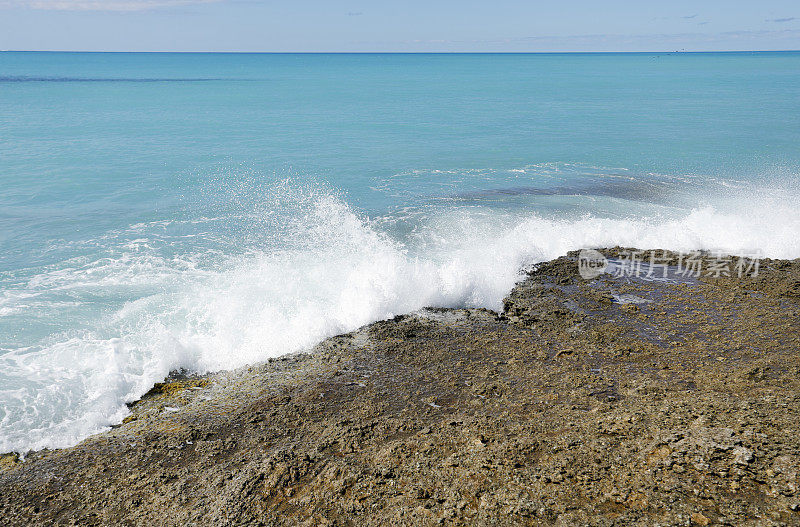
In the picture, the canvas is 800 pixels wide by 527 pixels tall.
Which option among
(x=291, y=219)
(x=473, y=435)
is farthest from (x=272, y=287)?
(x=473, y=435)

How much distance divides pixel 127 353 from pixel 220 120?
105 feet

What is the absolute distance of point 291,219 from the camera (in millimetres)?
17344

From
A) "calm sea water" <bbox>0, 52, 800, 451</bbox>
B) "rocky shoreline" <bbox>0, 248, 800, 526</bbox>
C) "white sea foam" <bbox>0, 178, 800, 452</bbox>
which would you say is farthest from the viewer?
"calm sea water" <bbox>0, 52, 800, 451</bbox>

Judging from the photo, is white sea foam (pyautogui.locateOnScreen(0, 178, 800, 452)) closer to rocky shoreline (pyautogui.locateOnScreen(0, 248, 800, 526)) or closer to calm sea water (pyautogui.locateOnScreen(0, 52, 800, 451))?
calm sea water (pyautogui.locateOnScreen(0, 52, 800, 451))

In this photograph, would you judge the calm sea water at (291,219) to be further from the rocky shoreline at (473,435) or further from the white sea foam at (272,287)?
the rocky shoreline at (473,435)

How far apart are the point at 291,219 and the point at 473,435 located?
484 inches

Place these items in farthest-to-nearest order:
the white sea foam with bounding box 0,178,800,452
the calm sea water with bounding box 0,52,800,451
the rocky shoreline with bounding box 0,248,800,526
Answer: the calm sea water with bounding box 0,52,800,451 → the white sea foam with bounding box 0,178,800,452 → the rocky shoreline with bounding box 0,248,800,526

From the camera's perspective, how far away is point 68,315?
36.0 ft

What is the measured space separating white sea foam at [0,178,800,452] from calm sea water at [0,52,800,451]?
0.05 m

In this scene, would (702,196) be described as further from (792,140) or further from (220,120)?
(220,120)

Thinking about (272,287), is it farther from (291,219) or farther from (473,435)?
(473,435)

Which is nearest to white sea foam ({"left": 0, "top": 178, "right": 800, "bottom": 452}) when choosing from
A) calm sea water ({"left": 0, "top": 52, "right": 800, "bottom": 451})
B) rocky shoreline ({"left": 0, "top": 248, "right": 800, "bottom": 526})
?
calm sea water ({"left": 0, "top": 52, "right": 800, "bottom": 451})

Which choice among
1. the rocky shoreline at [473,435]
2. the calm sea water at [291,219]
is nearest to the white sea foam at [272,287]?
the calm sea water at [291,219]

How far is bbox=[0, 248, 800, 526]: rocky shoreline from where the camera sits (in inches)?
212
